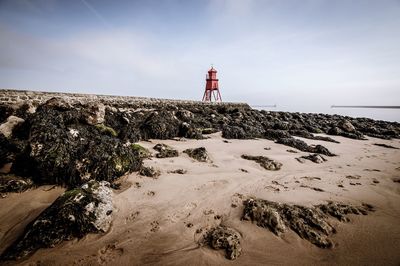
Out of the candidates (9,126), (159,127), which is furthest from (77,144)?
(159,127)

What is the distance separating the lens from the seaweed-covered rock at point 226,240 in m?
2.22

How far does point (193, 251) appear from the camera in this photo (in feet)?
7.32

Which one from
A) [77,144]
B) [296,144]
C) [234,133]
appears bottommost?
[296,144]

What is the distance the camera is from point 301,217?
2785 millimetres

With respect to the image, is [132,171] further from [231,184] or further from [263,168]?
[263,168]

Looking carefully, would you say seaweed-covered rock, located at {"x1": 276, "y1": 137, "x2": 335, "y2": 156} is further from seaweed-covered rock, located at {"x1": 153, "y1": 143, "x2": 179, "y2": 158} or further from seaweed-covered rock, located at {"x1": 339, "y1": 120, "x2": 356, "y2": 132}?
seaweed-covered rock, located at {"x1": 339, "y1": 120, "x2": 356, "y2": 132}

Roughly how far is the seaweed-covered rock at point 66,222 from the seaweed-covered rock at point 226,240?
139 centimetres

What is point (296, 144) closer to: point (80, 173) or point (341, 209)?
point (341, 209)

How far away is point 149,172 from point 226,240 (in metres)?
2.24

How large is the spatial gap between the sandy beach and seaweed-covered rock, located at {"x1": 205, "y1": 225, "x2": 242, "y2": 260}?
7 centimetres

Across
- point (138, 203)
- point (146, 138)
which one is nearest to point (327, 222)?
point (138, 203)

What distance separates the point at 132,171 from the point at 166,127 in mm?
3602

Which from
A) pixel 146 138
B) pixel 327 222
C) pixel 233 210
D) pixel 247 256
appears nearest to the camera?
pixel 247 256

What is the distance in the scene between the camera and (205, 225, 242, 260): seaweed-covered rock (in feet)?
7.27
